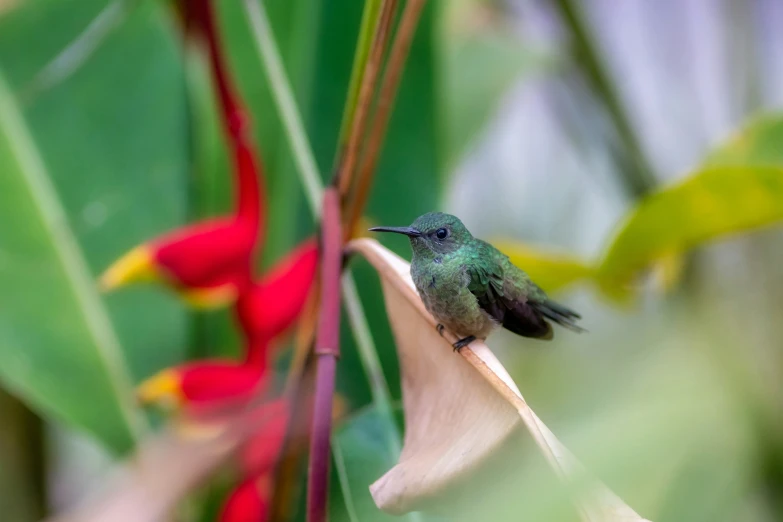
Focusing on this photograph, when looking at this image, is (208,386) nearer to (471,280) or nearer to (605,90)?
(471,280)

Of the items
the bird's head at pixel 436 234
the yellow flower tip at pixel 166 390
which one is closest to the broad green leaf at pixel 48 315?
the yellow flower tip at pixel 166 390

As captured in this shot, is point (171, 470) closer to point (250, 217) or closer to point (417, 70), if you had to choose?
point (250, 217)

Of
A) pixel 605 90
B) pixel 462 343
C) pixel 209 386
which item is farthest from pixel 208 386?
pixel 605 90

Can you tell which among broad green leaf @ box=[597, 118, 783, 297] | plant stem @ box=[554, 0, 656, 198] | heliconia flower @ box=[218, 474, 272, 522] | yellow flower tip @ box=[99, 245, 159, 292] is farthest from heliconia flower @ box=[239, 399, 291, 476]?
plant stem @ box=[554, 0, 656, 198]

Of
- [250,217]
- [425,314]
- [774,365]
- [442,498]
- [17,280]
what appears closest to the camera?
[442,498]

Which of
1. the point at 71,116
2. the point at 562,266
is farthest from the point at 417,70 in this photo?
the point at 71,116

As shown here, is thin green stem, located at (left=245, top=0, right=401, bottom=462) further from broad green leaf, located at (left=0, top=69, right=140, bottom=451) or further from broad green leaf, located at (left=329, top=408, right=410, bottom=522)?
broad green leaf, located at (left=0, top=69, right=140, bottom=451)
